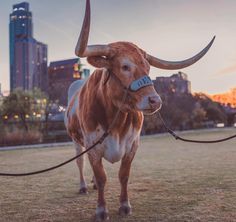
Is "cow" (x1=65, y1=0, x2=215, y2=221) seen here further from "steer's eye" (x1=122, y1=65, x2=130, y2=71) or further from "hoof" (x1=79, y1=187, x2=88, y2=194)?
"hoof" (x1=79, y1=187, x2=88, y2=194)

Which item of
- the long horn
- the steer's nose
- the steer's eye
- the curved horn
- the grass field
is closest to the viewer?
the curved horn

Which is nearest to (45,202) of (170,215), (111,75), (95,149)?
(95,149)

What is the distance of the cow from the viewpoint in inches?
188

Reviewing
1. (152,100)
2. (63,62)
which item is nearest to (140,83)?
(152,100)

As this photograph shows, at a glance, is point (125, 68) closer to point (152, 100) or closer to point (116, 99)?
point (116, 99)

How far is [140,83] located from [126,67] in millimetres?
347

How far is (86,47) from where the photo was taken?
475 centimetres

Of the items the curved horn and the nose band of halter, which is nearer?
the curved horn

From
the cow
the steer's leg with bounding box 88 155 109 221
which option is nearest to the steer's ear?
the cow

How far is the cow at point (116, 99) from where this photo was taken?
15.7 ft

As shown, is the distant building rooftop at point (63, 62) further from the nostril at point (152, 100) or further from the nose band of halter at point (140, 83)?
the nostril at point (152, 100)

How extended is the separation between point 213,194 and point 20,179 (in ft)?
17.0

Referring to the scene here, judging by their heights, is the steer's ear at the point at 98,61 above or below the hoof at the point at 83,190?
above

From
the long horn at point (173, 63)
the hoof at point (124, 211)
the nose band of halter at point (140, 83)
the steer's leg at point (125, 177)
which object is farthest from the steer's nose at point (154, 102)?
the hoof at point (124, 211)
